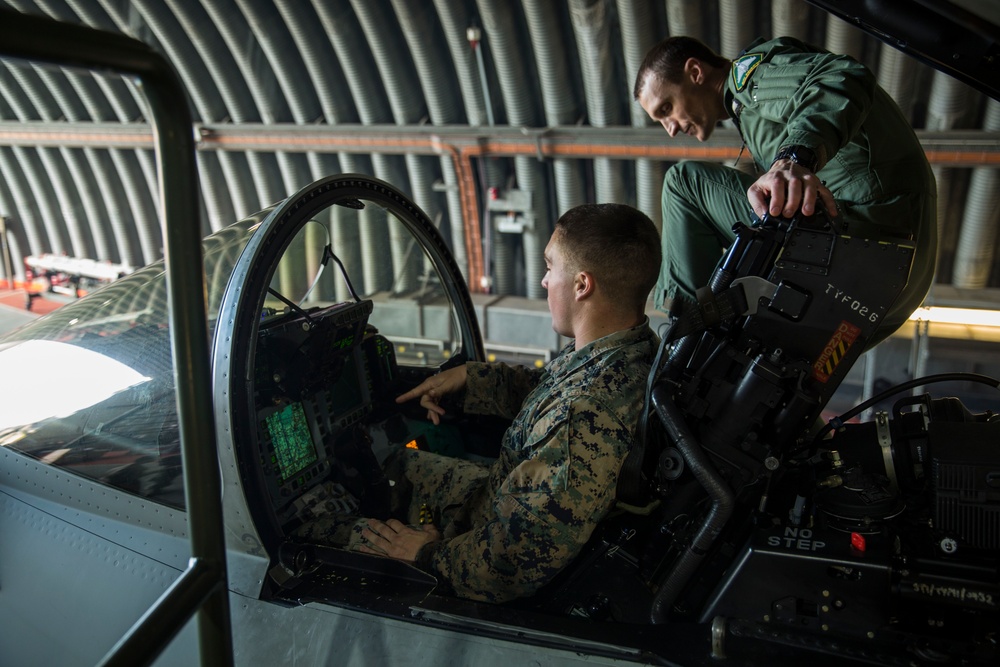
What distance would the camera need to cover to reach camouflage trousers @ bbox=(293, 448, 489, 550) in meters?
2.14

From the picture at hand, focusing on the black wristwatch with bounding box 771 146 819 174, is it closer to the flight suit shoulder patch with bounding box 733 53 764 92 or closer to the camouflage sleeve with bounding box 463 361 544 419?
the flight suit shoulder patch with bounding box 733 53 764 92

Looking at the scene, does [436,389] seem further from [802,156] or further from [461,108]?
[461,108]

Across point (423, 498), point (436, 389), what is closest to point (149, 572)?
point (423, 498)

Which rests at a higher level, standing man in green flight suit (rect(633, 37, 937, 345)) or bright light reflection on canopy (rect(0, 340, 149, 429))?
standing man in green flight suit (rect(633, 37, 937, 345))

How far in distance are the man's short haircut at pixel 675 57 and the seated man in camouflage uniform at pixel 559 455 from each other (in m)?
0.73

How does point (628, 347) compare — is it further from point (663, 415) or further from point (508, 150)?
point (508, 150)

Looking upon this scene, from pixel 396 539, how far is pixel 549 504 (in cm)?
53

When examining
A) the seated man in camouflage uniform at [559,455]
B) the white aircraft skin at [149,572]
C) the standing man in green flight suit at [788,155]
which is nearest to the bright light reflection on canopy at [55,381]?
the white aircraft skin at [149,572]

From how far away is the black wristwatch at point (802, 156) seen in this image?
173 centimetres

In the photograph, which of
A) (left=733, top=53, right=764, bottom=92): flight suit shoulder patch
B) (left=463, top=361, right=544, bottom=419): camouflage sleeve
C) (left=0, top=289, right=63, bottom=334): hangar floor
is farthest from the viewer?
(left=0, top=289, right=63, bottom=334): hangar floor

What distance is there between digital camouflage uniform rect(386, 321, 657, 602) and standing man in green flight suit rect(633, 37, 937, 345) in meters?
0.25

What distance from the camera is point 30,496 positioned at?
2.22m

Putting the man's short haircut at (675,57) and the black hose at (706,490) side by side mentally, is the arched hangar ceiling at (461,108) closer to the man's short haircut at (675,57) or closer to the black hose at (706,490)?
the man's short haircut at (675,57)

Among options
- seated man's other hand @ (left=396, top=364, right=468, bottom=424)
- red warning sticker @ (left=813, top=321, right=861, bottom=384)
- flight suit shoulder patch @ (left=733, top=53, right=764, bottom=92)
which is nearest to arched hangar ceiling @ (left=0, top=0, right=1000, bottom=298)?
flight suit shoulder patch @ (left=733, top=53, right=764, bottom=92)
